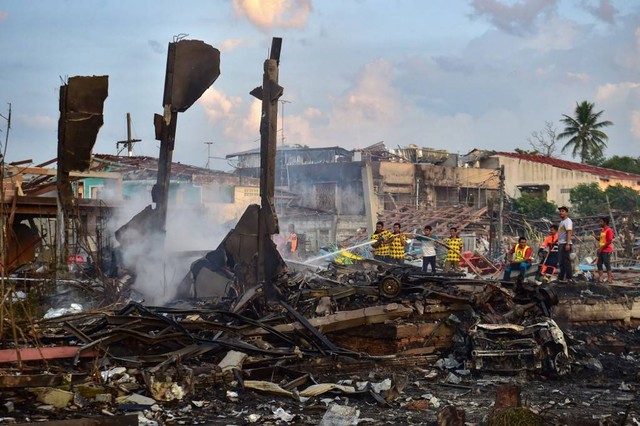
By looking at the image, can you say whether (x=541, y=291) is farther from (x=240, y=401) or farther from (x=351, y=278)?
(x=240, y=401)

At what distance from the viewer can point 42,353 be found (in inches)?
295

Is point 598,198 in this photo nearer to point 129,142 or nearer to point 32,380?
point 129,142

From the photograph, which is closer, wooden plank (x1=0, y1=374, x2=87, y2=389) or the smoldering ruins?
wooden plank (x1=0, y1=374, x2=87, y2=389)

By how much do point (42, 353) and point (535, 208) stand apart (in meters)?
30.8

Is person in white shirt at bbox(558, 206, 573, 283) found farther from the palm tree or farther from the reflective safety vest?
the palm tree

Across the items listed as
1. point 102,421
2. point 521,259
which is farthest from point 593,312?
point 102,421

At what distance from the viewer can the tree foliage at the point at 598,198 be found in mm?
36000

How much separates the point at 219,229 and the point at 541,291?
26.8 feet

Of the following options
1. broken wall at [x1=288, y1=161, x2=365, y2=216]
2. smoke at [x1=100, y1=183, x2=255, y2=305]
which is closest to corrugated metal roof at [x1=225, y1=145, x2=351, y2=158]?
broken wall at [x1=288, y1=161, x2=365, y2=216]

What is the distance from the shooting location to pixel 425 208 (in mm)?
34844

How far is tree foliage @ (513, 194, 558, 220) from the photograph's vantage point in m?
35.0

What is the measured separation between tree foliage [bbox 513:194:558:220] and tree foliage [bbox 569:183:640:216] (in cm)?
168

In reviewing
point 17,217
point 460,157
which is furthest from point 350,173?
point 17,217

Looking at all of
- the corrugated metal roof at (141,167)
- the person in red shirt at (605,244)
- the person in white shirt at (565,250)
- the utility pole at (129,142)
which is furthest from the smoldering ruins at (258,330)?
the utility pole at (129,142)
